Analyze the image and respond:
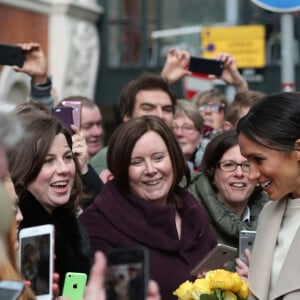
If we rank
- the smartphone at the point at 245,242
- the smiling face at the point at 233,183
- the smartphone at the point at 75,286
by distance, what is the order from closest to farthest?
1. the smartphone at the point at 75,286
2. the smartphone at the point at 245,242
3. the smiling face at the point at 233,183

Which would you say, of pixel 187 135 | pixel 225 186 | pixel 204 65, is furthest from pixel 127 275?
pixel 187 135

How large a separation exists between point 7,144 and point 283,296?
1.61 meters

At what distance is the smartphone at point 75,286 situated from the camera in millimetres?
3359

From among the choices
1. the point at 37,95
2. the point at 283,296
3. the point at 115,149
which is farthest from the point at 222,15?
the point at 283,296

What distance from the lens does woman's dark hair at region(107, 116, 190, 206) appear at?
4297 mm

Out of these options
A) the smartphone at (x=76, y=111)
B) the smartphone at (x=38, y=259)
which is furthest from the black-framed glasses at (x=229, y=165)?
the smartphone at (x=38, y=259)

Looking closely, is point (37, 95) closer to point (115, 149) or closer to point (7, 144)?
point (115, 149)

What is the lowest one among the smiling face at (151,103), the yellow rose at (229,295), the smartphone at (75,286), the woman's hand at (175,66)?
the yellow rose at (229,295)

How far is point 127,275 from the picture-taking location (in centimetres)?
196

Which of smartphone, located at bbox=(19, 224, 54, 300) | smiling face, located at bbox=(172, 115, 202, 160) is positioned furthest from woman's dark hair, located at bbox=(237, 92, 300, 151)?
smiling face, located at bbox=(172, 115, 202, 160)

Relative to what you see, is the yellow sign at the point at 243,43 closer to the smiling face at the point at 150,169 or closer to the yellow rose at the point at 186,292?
the smiling face at the point at 150,169

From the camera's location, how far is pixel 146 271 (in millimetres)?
1970

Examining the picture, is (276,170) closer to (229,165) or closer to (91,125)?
(229,165)

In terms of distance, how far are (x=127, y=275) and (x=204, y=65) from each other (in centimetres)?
431
